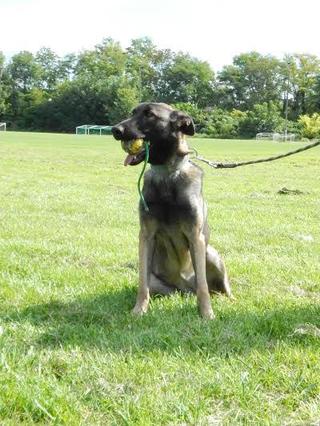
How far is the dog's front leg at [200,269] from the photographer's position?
15.7 feet

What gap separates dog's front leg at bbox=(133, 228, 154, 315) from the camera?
16.1 feet

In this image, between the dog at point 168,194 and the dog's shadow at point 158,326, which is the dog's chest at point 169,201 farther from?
the dog's shadow at point 158,326

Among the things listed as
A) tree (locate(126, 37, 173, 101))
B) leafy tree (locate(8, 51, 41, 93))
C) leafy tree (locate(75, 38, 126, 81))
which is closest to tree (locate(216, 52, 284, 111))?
tree (locate(126, 37, 173, 101))

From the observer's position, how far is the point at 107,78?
10462 cm

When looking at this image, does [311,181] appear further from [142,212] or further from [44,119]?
[44,119]

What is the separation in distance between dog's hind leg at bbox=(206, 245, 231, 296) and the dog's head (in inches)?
40.7

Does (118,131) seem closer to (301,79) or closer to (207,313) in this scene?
(207,313)

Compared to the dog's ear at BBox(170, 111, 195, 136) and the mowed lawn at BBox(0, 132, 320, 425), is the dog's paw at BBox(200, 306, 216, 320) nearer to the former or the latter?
the mowed lawn at BBox(0, 132, 320, 425)

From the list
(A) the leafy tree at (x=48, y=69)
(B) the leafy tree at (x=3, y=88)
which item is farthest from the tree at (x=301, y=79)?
(B) the leafy tree at (x=3, y=88)

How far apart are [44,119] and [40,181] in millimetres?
87732

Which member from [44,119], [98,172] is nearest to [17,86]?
[44,119]

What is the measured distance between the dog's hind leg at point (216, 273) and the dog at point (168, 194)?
19 cm

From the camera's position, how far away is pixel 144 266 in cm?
501

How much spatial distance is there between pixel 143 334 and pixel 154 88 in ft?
364
